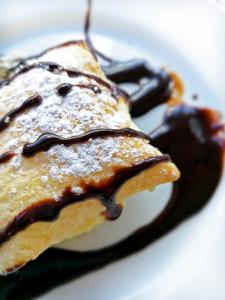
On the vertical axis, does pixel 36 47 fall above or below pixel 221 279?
above

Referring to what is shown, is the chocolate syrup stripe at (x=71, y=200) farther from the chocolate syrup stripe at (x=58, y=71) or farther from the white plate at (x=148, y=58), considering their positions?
the chocolate syrup stripe at (x=58, y=71)

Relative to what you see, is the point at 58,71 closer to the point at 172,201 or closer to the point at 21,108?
the point at 21,108

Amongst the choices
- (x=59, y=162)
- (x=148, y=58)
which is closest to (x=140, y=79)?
(x=148, y=58)

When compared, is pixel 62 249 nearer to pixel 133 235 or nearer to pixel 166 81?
pixel 133 235

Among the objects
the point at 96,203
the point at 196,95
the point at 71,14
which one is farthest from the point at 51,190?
the point at 71,14

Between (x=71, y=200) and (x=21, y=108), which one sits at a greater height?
(x=21, y=108)

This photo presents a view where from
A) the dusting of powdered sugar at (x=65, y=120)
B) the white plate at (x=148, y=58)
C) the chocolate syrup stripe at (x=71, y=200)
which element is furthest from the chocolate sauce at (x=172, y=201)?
the dusting of powdered sugar at (x=65, y=120)
